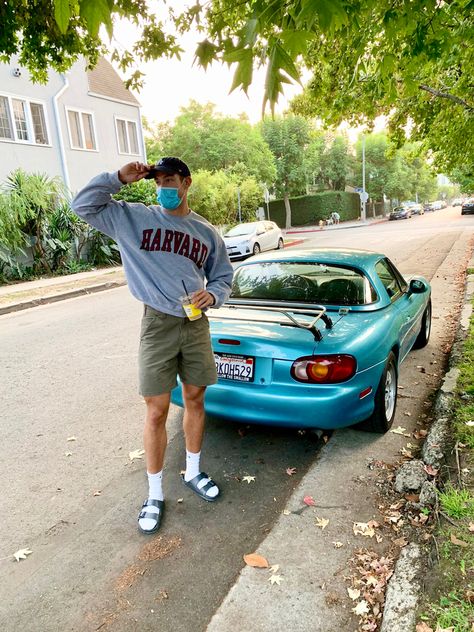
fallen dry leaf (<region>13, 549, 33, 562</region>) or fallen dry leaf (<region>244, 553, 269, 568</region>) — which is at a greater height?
fallen dry leaf (<region>244, 553, 269, 568</region>)

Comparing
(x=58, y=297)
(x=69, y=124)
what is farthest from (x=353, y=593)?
(x=69, y=124)

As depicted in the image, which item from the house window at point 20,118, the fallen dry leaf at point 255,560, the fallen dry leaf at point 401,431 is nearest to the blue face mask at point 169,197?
the fallen dry leaf at point 255,560

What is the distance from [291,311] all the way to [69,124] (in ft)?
59.1

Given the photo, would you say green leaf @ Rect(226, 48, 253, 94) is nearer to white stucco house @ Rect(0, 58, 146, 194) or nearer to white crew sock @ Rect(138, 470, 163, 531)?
white crew sock @ Rect(138, 470, 163, 531)

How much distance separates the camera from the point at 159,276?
8.68 feet

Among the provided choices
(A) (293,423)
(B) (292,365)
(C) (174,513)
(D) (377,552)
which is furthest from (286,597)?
(B) (292,365)

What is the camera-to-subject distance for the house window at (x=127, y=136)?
2112cm

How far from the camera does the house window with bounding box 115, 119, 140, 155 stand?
69.3 ft

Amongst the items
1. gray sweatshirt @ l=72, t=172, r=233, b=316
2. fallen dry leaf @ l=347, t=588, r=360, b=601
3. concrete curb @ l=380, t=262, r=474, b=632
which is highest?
gray sweatshirt @ l=72, t=172, r=233, b=316

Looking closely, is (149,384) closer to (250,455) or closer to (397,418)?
(250,455)

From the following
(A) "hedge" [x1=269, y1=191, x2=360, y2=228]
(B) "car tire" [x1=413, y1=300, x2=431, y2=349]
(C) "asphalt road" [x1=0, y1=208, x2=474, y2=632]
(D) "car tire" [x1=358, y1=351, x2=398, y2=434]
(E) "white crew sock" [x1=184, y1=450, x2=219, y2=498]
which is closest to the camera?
(C) "asphalt road" [x1=0, y1=208, x2=474, y2=632]

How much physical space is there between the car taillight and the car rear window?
796mm

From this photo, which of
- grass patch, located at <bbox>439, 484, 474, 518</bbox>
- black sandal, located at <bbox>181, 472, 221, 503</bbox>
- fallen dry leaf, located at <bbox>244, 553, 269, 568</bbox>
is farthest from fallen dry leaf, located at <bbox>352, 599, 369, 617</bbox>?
black sandal, located at <bbox>181, 472, 221, 503</bbox>

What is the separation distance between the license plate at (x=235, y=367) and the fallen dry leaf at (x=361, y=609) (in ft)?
4.93
